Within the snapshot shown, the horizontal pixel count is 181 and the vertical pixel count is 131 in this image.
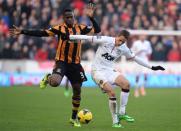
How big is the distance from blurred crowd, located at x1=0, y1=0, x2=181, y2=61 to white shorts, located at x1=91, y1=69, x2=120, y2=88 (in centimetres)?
1488

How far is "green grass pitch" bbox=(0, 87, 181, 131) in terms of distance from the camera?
13.3 metres

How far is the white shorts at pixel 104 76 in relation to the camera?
45.9 feet

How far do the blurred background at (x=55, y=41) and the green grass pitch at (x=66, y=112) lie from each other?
4.60 meters

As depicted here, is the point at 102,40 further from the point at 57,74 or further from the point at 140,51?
the point at 140,51

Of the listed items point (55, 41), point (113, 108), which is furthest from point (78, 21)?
point (113, 108)

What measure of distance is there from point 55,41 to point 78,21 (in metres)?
1.51

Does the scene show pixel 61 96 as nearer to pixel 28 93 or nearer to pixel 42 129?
pixel 28 93

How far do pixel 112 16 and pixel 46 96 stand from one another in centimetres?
837

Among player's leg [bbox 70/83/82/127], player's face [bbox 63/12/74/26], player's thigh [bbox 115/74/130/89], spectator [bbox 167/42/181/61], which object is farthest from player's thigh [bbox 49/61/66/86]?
spectator [bbox 167/42/181/61]

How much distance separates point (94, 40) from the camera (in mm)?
13469

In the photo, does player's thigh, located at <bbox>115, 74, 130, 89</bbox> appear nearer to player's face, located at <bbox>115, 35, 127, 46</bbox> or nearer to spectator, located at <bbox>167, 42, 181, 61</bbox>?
player's face, located at <bbox>115, 35, 127, 46</bbox>

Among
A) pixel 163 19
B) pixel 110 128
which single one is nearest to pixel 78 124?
pixel 110 128

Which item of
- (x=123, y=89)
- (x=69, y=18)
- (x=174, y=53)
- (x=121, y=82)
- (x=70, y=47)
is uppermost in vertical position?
(x=69, y=18)

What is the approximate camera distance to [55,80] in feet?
44.3
